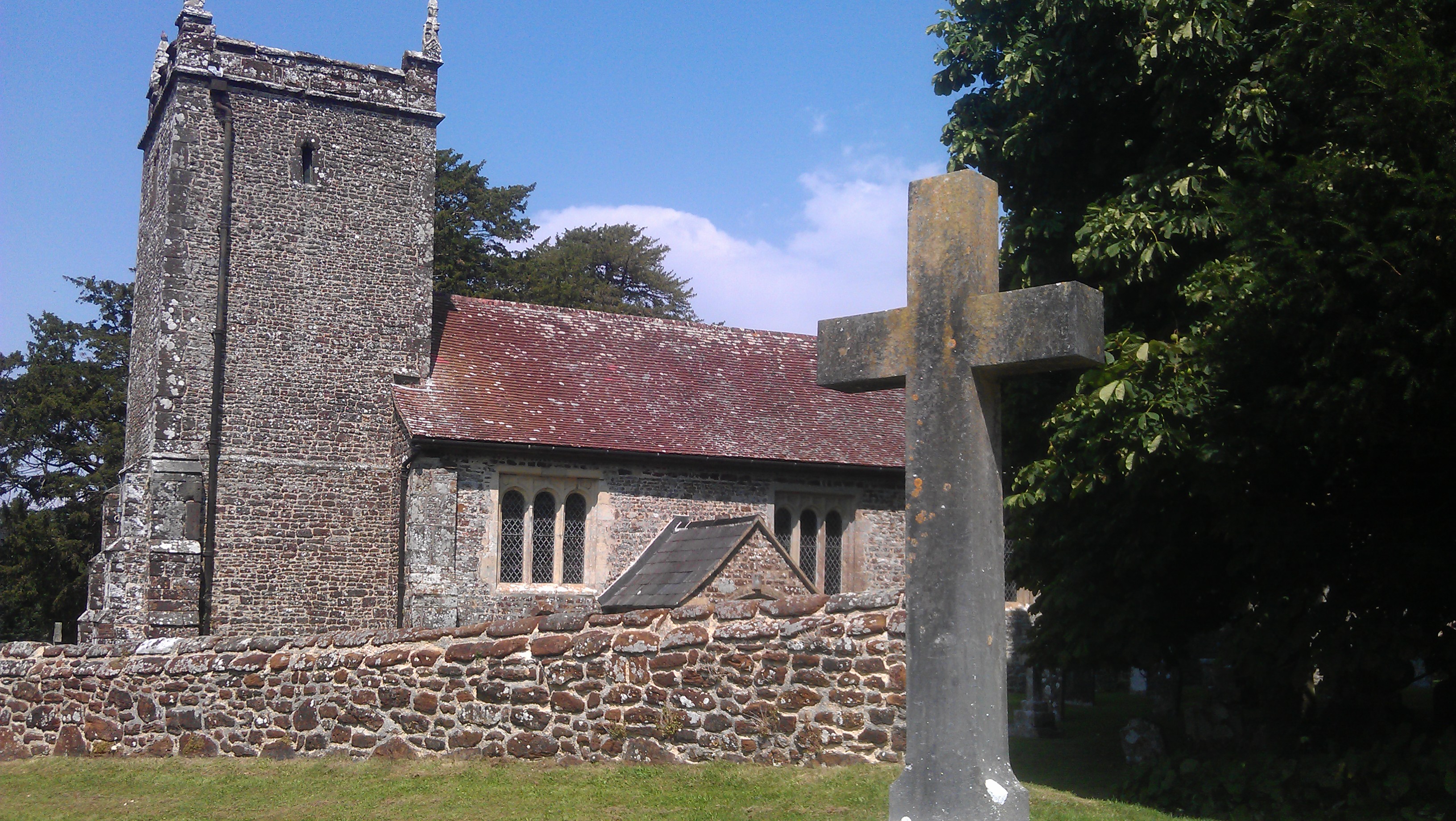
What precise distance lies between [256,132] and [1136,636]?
17.6 m

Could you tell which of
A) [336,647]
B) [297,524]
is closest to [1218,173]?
[336,647]

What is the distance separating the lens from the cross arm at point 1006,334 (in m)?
5.75

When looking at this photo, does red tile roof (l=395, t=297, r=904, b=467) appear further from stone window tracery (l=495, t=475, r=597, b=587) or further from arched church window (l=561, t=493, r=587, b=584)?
arched church window (l=561, t=493, r=587, b=584)

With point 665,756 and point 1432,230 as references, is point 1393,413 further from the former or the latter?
point 665,756

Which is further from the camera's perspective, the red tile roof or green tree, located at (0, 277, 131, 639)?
green tree, located at (0, 277, 131, 639)

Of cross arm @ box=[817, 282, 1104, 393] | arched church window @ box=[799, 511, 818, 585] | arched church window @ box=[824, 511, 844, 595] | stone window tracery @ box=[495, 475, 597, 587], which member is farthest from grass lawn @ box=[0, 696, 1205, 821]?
arched church window @ box=[824, 511, 844, 595]

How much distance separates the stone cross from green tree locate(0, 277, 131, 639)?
31.1 m

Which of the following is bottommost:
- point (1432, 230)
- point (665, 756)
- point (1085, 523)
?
point (665, 756)

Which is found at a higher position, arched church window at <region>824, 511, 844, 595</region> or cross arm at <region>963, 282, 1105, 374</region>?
cross arm at <region>963, 282, 1105, 374</region>

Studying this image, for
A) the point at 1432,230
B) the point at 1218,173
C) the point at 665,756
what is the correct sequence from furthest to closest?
the point at 1218,173, the point at 665,756, the point at 1432,230

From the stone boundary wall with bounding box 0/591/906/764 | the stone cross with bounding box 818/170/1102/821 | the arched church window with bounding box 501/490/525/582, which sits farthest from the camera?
the arched church window with bounding box 501/490/525/582

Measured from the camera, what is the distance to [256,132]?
23.2 metres

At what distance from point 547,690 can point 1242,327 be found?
6457 millimetres

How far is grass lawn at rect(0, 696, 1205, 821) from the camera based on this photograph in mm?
9305
